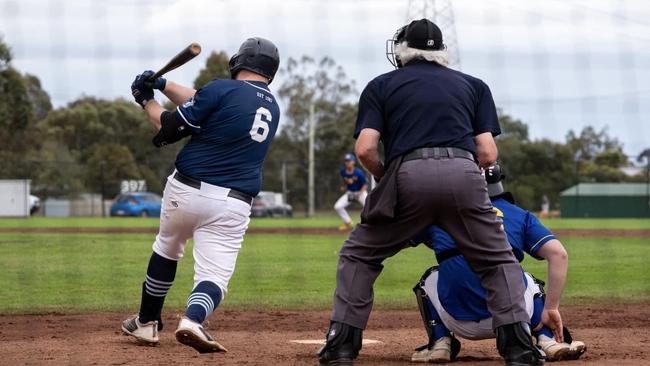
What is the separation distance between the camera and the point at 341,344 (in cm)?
567

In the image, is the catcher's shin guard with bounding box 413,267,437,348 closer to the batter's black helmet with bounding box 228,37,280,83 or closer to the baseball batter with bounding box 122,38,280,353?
the baseball batter with bounding box 122,38,280,353

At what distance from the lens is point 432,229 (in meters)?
6.28

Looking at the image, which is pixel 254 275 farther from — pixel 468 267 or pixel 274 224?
pixel 274 224

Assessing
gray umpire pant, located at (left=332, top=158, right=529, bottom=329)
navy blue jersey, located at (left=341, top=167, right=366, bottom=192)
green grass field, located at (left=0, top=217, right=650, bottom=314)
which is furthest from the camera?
navy blue jersey, located at (left=341, top=167, right=366, bottom=192)

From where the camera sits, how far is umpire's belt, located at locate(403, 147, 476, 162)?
217 inches

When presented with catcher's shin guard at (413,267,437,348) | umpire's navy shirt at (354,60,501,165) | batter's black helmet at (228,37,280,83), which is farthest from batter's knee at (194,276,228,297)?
umpire's navy shirt at (354,60,501,165)

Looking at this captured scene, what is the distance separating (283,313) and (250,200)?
10.5 ft

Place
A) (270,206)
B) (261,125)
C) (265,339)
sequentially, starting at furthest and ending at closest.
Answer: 1. (270,206)
2. (265,339)
3. (261,125)

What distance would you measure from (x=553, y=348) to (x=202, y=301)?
2169 mm

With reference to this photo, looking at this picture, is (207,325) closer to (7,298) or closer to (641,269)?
(7,298)

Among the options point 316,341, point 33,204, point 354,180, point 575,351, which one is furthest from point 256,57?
point 33,204

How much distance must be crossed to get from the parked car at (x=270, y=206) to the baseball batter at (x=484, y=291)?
4098cm

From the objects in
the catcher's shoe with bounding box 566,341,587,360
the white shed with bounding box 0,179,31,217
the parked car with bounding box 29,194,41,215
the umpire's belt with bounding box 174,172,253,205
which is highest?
the umpire's belt with bounding box 174,172,253,205

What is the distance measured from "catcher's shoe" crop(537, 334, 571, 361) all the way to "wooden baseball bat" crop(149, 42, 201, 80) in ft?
9.30
